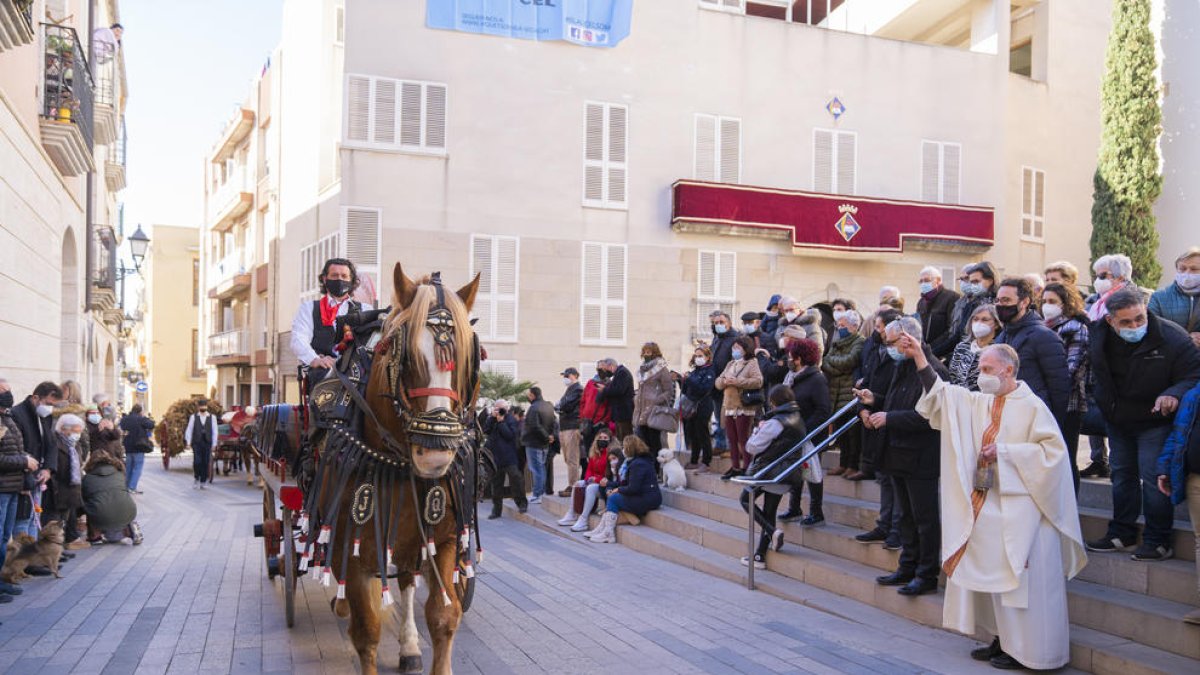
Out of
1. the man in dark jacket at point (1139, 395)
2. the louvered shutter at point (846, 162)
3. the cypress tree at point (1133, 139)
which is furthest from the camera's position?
the louvered shutter at point (846, 162)

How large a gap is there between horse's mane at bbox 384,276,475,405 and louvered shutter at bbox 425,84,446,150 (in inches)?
599

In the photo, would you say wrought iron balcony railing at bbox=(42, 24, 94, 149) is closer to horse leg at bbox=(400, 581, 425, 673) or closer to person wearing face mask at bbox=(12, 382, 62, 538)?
person wearing face mask at bbox=(12, 382, 62, 538)

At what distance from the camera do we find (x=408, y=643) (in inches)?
216

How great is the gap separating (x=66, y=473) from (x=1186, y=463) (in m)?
10.0

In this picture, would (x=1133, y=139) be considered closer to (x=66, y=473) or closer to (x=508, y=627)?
(x=508, y=627)

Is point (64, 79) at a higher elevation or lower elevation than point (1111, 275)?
higher

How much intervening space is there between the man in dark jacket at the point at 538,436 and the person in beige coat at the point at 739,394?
411cm

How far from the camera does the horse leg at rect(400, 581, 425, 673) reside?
5461 mm

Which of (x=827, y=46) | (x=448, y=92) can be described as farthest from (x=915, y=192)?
(x=448, y=92)

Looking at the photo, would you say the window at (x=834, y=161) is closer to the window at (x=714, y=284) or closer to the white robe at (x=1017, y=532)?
the window at (x=714, y=284)

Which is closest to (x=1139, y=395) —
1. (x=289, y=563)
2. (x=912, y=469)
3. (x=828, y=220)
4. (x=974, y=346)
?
(x=974, y=346)

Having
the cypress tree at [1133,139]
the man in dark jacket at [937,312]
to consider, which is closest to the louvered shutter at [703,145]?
the cypress tree at [1133,139]

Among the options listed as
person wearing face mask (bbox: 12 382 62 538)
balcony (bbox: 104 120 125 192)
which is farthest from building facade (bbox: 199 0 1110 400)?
person wearing face mask (bbox: 12 382 62 538)

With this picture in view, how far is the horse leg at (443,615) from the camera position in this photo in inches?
180
